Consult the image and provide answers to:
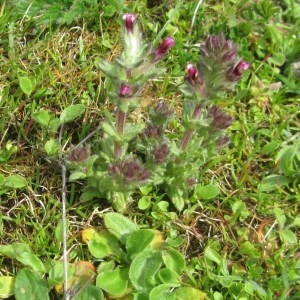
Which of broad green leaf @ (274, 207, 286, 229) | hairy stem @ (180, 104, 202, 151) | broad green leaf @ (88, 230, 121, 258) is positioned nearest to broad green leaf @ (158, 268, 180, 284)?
broad green leaf @ (88, 230, 121, 258)

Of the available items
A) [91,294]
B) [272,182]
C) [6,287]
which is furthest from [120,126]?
[272,182]

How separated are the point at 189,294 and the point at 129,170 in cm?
76

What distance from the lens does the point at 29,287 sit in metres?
3.32

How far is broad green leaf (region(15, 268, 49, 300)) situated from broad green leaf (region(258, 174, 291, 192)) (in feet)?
4.91

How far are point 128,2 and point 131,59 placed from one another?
161 cm

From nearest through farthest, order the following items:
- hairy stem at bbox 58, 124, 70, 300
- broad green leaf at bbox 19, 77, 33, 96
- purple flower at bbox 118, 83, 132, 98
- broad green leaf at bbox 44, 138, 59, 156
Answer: purple flower at bbox 118, 83, 132, 98
hairy stem at bbox 58, 124, 70, 300
broad green leaf at bbox 44, 138, 59, 156
broad green leaf at bbox 19, 77, 33, 96

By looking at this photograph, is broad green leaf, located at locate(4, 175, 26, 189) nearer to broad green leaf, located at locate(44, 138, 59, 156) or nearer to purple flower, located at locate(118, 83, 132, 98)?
broad green leaf, located at locate(44, 138, 59, 156)

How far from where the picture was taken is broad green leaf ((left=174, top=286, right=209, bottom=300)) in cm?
343

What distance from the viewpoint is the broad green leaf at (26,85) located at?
3.85m

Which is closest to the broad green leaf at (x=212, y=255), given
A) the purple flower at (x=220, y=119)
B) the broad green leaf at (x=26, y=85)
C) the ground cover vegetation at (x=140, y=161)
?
the ground cover vegetation at (x=140, y=161)

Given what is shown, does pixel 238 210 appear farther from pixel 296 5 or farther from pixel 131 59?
pixel 296 5

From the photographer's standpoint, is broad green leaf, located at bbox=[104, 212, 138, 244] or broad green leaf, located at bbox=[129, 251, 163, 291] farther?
broad green leaf, located at bbox=[104, 212, 138, 244]

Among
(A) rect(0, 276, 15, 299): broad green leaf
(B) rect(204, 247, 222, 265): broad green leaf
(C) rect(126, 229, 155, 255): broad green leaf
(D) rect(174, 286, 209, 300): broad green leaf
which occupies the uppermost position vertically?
(C) rect(126, 229, 155, 255): broad green leaf

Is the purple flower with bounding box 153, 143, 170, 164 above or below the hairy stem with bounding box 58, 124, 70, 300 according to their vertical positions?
above
